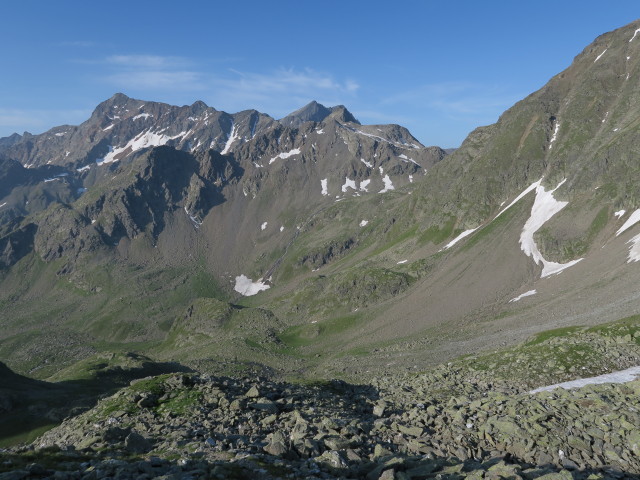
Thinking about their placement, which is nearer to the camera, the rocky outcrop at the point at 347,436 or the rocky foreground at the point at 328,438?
the rocky foreground at the point at 328,438

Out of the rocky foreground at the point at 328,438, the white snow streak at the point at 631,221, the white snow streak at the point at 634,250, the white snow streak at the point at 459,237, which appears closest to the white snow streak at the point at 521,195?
the white snow streak at the point at 459,237

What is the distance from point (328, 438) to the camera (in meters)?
23.8

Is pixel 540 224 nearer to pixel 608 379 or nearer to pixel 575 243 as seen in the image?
pixel 575 243

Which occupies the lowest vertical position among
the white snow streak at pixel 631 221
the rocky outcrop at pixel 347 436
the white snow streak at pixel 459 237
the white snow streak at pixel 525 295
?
the white snow streak at pixel 525 295

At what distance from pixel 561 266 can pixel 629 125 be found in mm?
74321

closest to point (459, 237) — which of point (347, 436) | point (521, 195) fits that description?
point (521, 195)

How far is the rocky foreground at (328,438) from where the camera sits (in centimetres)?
1873

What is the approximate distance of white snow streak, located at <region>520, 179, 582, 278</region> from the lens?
137 meters

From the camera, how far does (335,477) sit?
18406mm

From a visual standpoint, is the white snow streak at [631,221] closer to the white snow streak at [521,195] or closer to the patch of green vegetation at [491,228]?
the patch of green vegetation at [491,228]

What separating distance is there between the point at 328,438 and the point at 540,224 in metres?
157

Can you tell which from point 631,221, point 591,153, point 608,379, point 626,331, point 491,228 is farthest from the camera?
point 491,228

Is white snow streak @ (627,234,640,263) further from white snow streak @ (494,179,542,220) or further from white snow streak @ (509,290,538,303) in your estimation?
white snow streak @ (494,179,542,220)

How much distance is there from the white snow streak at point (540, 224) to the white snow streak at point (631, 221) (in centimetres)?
1490
